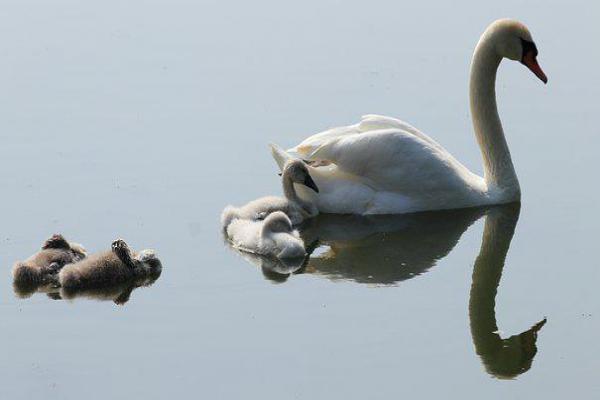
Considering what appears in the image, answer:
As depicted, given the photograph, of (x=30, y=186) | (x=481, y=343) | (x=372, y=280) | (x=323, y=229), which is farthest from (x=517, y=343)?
(x=30, y=186)

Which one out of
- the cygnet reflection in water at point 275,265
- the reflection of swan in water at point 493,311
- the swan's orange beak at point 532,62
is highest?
the swan's orange beak at point 532,62

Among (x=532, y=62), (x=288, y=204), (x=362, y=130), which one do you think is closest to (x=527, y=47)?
(x=532, y=62)

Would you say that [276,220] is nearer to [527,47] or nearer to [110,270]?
[110,270]

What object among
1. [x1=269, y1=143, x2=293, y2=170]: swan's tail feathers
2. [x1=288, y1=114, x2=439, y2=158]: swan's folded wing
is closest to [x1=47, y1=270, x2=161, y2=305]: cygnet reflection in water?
[x1=269, y1=143, x2=293, y2=170]: swan's tail feathers

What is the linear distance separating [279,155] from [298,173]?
473 mm

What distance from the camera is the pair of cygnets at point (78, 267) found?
35.9 ft

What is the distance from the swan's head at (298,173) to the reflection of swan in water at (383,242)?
37 cm

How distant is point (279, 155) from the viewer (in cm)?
1293

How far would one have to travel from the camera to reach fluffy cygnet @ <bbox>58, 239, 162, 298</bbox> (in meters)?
11.0

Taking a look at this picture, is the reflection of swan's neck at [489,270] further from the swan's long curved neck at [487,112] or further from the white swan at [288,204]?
the white swan at [288,204]

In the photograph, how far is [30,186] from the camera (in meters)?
13.1

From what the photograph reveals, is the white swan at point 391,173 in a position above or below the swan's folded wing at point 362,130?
below

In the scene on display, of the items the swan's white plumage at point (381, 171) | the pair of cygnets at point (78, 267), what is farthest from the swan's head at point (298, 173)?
the pair of cygnets at point (78, 267)

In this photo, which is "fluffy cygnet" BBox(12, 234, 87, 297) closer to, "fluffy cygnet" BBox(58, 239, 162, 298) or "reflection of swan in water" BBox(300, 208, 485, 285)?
"fluffy cygnet" BBox(58, 239, 162, 298)
